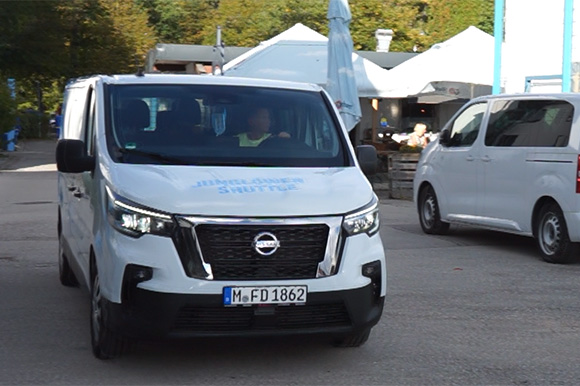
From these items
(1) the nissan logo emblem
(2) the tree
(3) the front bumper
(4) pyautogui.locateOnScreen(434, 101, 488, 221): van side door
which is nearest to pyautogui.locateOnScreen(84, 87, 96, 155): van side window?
(3) the front bumper

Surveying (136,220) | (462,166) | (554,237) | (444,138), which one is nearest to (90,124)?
(136,220)

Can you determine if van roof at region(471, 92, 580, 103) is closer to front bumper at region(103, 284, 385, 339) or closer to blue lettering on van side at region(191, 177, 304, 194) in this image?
blue lettering on van side at region(191, 177, 304, 194)

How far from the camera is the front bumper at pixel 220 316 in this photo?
6477 mm

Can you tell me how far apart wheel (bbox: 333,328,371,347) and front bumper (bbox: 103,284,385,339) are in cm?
51

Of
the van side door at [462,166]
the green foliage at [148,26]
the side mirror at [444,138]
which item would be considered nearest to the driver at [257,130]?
the van side door at [462,166]

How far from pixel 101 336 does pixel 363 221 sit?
1.75m

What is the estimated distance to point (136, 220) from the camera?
6.58 metres

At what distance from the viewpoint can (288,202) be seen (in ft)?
21.8

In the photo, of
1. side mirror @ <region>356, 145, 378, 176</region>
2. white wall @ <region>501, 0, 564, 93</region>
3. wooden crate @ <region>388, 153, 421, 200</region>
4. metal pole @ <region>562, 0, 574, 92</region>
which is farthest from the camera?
white wall @ <region>501, 0, 564, 93</region>

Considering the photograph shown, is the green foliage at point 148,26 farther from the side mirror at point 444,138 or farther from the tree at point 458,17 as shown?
the side mirror at point 444,138

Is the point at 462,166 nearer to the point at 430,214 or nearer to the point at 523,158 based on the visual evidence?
the point at 430,214

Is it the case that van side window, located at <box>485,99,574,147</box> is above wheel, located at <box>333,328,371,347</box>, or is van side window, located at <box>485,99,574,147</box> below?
above

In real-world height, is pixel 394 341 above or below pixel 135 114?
below

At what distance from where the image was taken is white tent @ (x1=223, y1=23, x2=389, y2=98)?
2342 centimetres
